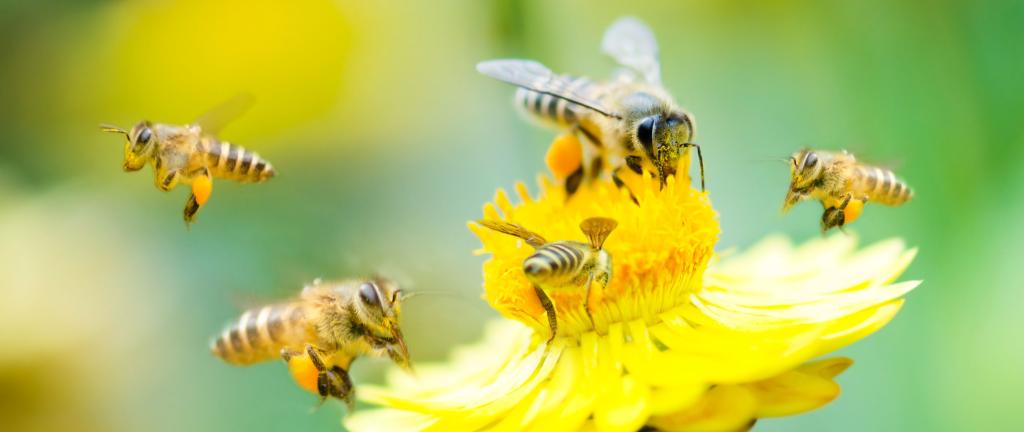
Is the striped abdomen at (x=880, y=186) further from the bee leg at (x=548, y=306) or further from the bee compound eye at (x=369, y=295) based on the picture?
the bee compound eye at (x=369, y=295)

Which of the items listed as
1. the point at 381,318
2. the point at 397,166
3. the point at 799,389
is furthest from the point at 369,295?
the point at 397,166

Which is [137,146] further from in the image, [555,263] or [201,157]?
[555,263]

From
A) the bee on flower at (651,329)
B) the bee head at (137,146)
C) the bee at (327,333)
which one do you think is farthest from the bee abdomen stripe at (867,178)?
the bee head at (137,146)

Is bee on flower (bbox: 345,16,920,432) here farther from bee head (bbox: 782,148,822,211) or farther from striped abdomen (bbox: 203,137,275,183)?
striped abdomen (bbox: 203,137,275,183)

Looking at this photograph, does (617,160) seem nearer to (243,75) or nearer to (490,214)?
(490,214)

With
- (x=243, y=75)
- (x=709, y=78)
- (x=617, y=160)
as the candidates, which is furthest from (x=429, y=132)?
(x=617, y=160)

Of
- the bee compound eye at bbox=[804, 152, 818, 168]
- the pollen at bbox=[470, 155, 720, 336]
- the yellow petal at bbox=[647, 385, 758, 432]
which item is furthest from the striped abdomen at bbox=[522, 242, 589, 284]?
the bee compound eye at bbox=[804, 152, 818, 168]
